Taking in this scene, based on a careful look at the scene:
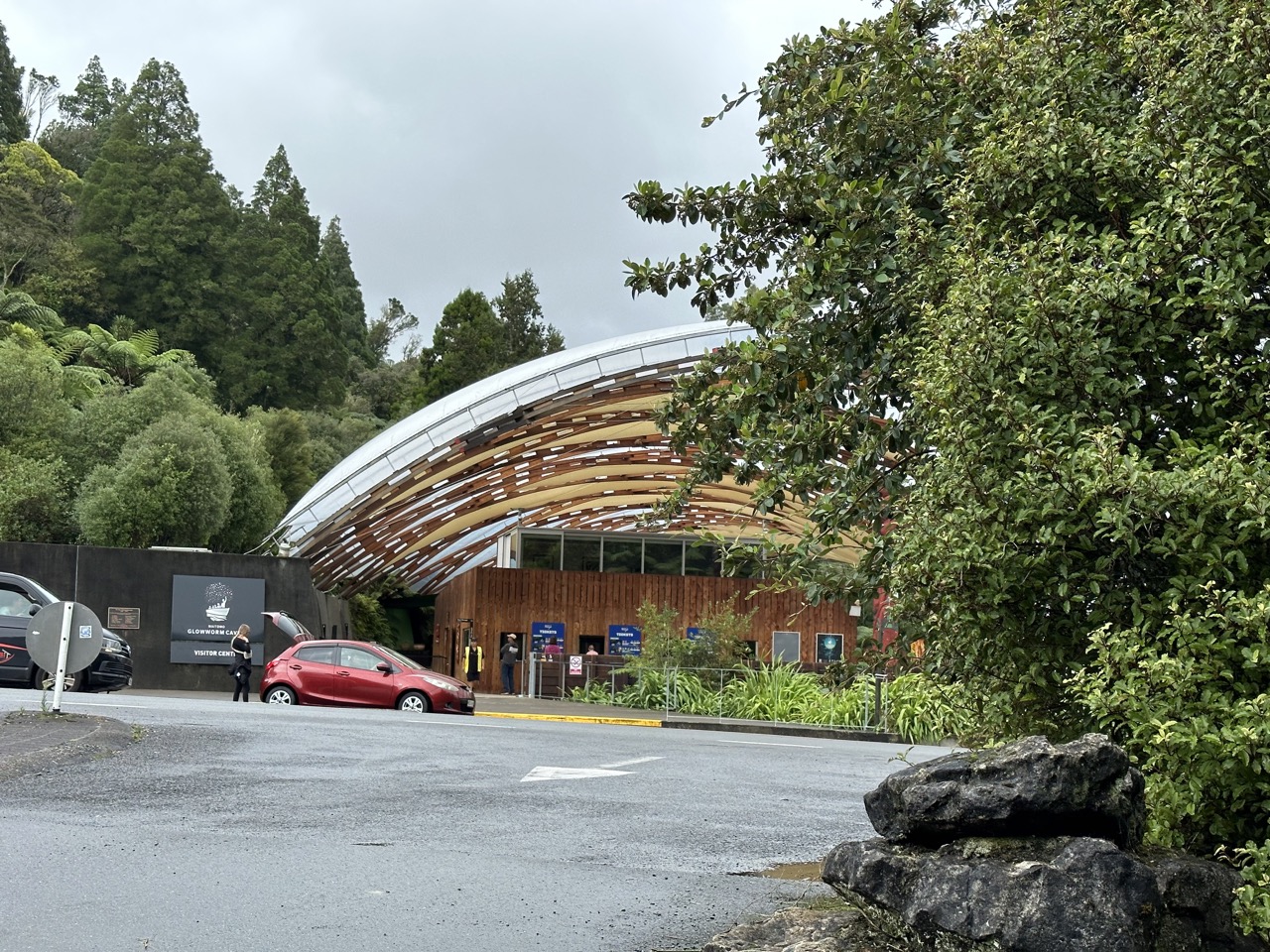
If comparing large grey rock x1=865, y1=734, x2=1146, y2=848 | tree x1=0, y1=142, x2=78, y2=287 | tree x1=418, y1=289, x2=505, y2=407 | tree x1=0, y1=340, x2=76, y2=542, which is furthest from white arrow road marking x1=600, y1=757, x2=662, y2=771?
tree x1=418, y1=289, x2=505, y2=407

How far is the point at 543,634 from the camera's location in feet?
146

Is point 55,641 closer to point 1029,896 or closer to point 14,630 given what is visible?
point 14,630

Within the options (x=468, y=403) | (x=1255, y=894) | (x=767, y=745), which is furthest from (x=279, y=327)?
(x=1255, y=894)

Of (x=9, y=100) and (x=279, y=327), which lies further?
(x=9, y=100)

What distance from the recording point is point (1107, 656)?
187 inches

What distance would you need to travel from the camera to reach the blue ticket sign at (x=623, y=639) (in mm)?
44750

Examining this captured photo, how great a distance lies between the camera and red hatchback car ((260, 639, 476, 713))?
76.3ft

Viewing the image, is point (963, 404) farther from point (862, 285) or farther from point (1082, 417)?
point (862, 285)

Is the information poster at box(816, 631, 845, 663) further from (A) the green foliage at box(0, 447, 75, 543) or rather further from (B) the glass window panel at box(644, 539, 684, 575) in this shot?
(A) the green foliage at box(0, 447, 75, 543)

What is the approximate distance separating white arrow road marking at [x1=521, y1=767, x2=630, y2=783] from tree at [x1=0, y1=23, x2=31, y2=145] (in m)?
72.4

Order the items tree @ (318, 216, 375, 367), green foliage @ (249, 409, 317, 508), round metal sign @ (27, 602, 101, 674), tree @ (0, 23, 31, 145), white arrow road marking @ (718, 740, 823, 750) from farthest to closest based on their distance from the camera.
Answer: tree @ (318, 216, 375, 367), tree @ (0, 23, 31, 145), green foliage @ (249, 409, 317, 508), white arrow road marking @ (718, 740, 823, 750), round metal sign @ (27, 602, 101, 674)

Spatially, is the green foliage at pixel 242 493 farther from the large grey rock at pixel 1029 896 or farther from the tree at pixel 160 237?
the large grey rock at pixel 1029 896

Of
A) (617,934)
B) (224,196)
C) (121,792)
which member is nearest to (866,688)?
(121,792)

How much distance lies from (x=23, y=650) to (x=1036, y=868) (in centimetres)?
2006
